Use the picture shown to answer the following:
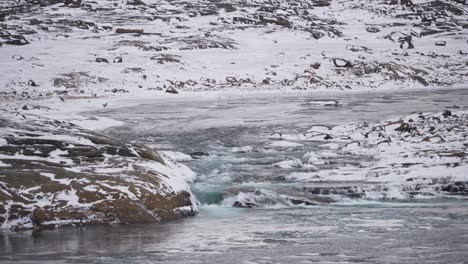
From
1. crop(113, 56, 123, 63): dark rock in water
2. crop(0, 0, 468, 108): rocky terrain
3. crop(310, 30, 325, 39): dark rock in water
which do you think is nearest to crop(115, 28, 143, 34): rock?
crop(0, 0, 468, 108): rocky terrain

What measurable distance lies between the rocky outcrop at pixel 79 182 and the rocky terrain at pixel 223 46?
24091 millimetres

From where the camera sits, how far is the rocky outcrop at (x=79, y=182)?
10945 mm

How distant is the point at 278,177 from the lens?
15703 millimetres

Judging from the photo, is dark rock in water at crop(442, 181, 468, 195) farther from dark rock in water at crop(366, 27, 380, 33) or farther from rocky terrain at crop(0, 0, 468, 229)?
dark rock in water at crop(366, 27, 380, 33)

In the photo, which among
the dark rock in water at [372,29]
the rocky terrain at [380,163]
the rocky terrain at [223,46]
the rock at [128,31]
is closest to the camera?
the rocky terrain at [380,163]

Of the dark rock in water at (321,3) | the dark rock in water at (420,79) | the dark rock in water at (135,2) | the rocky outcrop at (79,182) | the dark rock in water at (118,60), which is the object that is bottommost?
the dark rock in water at (321,3)

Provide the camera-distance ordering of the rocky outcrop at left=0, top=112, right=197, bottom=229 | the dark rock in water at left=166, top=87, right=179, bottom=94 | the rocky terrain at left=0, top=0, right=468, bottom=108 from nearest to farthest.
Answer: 1. the rocky outcrop at left=0, top=112, right=197, bottom=229
2. the dark rock in water at left=166, top=87, right=179, bottom=94
3. the rocky terrain at left=0, top=0, right=468, bottom=108

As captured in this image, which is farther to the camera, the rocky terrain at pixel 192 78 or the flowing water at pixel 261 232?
the rocky terrain at pixel 192 78

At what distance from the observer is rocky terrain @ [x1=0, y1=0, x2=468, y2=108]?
4881cm

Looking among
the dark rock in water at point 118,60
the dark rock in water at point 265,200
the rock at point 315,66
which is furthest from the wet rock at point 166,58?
the dark rock in water at point 265,200

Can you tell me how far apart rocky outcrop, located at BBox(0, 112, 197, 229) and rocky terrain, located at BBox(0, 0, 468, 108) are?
24091mm

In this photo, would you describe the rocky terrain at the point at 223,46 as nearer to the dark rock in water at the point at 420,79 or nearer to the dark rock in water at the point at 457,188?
the dark rock in water at the point at 420,79

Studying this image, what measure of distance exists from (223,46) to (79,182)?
169 feet

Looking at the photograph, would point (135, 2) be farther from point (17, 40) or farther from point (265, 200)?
point (265, 200)
